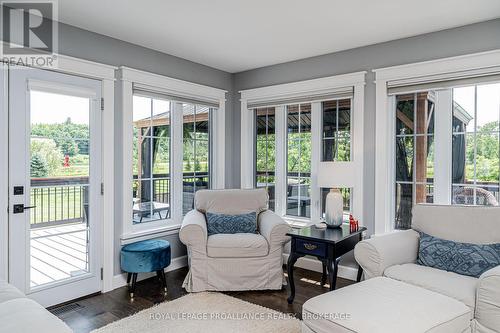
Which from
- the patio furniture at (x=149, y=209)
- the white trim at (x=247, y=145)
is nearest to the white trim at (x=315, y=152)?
the white trim at (x=247, y=145)

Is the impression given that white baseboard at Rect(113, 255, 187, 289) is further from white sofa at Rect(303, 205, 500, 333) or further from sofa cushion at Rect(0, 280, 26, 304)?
white sofa at Rect(303, 205, 500, 333)

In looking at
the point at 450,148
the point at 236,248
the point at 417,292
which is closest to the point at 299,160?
the point at 236,248

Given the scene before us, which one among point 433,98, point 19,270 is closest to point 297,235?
point 433,98

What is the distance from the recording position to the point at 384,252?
255 centimetres

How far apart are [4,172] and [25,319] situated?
1685 millimetres

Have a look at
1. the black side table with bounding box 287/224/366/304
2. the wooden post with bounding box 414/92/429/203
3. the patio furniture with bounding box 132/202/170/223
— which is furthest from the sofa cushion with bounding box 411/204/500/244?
the patio furniture with bounding box 132/202/170/223

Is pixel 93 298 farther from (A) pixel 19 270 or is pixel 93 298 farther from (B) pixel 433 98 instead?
(B) pixel 433 98

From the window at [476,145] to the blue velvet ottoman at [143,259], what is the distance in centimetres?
280

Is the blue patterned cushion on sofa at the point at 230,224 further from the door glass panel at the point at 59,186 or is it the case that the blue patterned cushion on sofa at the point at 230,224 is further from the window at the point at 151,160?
the door glass panel at the point at 59,186

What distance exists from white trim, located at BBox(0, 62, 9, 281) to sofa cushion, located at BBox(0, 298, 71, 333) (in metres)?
1.29

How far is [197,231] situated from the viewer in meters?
3.17

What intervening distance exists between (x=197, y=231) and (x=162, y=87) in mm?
1654

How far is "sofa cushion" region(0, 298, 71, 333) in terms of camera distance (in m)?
1.33

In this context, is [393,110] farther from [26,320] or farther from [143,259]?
[26,320]
